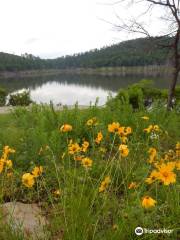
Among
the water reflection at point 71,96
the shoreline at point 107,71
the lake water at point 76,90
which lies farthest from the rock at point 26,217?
the shoreline at point 107,71

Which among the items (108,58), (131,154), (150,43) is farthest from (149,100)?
(108,58)

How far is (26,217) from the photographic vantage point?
2.54 m

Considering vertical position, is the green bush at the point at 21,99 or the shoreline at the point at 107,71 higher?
the green bush at the point at 21,99

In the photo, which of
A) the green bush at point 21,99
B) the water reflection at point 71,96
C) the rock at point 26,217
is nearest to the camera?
the rock at point 26,217

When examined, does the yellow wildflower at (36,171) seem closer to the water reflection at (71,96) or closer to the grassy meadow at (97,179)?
the grassy meadow at (97,179)

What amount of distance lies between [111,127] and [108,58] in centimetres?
9798

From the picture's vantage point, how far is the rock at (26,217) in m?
2.09

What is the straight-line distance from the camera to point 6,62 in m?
96.9

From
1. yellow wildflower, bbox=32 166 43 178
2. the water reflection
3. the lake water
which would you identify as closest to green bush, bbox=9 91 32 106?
the lake water

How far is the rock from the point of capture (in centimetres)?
209

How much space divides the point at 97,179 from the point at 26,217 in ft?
2.17

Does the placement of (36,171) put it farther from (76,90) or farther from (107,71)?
(107,71)

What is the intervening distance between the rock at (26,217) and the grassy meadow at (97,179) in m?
0.07

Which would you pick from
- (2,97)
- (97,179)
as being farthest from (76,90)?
(97,179)
